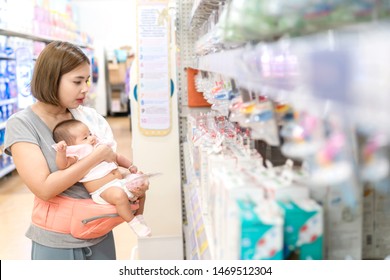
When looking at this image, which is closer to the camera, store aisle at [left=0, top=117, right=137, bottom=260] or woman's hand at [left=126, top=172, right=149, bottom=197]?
woman's hand at [left=126, top=172, right=149, bottom=197]

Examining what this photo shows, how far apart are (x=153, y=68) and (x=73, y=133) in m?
1.67

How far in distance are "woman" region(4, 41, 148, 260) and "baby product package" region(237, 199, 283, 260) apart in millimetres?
1144

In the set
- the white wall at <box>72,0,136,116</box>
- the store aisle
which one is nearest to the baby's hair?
the store aisle

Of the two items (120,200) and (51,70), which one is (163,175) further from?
(51,70)

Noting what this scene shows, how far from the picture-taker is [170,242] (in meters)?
3.84

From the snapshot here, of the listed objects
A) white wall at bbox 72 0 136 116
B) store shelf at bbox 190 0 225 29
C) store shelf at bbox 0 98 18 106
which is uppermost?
white wall at bbox 72 0 136 116

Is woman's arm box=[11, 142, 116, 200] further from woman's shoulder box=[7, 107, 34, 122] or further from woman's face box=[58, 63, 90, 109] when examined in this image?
woman's face box=[58, 63, 90, 109]

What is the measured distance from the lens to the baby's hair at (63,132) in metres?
2.04

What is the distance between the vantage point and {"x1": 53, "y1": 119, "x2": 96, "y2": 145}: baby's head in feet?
6.72

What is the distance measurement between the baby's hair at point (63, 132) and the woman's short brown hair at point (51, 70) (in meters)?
0.11

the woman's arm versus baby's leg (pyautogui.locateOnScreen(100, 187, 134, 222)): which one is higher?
the woman's arm

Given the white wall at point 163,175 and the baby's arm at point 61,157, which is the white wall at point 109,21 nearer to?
the white wall at point 163,175

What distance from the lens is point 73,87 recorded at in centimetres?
199
